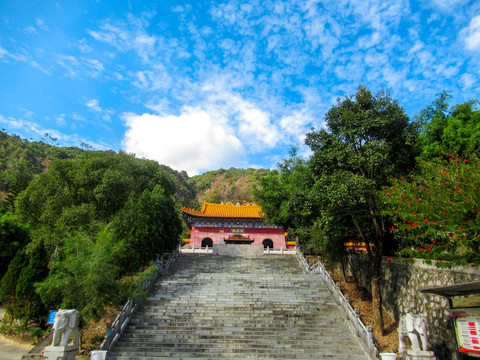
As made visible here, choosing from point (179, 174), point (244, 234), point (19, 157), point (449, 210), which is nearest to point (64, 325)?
point (449, 210)

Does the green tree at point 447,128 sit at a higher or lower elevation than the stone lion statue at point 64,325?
higher

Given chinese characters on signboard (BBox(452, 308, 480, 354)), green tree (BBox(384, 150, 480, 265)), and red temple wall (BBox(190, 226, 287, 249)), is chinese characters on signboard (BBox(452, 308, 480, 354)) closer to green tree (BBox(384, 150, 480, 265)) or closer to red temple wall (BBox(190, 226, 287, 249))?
green tree (BBox(384, 150, 480, 265))

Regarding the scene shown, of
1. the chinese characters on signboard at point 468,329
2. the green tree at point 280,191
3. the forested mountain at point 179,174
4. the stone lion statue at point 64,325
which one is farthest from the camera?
the forested mountain at point 179,174

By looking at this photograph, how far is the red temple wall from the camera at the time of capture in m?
25.3

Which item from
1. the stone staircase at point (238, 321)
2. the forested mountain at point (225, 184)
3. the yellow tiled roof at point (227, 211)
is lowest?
the stone staircase at point (238, 321)

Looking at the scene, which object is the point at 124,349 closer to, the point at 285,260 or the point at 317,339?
the point at 317,339

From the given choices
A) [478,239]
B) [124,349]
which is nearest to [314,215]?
[478,239]

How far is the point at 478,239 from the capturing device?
244 inches

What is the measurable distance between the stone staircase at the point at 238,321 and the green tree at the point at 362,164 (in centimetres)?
231

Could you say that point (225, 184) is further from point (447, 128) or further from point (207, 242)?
point (447, 128)

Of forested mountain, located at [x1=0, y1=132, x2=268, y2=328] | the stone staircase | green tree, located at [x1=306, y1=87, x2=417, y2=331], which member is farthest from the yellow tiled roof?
green tree, located at [x1=306, y1=87, x2=417, y2=331]

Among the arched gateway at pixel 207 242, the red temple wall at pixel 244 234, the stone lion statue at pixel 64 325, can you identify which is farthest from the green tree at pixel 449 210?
the arched gateway at pixel 207 242

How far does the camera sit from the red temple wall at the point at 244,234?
25312 mm

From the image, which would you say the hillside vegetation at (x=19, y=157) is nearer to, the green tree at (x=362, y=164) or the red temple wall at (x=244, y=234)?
the red temple wall at (x=244, y=234)
